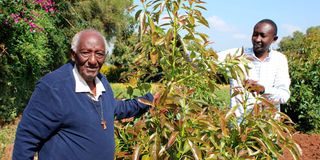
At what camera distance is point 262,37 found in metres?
2.89

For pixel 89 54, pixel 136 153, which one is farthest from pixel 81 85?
pixel 136 153

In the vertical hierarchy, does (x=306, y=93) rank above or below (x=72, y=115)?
below

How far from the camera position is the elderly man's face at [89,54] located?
6.83 ft

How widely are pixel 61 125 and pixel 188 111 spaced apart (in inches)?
26.0

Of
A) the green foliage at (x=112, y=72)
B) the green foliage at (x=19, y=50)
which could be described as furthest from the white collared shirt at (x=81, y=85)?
the green foliage at (x=112, y=72)

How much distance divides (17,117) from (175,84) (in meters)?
7.83

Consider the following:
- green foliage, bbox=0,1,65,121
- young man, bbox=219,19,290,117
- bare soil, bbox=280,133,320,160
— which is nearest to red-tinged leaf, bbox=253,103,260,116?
young man, bbox=219,19,290,117

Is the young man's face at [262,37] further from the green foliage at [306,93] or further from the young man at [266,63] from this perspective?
the green foliage at [306,93]

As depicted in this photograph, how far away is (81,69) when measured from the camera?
2113 millimetres

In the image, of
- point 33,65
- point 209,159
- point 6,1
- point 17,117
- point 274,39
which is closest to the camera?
point 209,159

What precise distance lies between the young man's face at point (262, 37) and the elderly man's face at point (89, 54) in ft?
4.14

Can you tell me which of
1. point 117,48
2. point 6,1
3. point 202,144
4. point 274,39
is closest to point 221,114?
point 202,144

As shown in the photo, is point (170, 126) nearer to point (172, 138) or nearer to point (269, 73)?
point (172, 138)

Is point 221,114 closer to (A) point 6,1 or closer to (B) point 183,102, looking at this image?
(B) point 183,102
